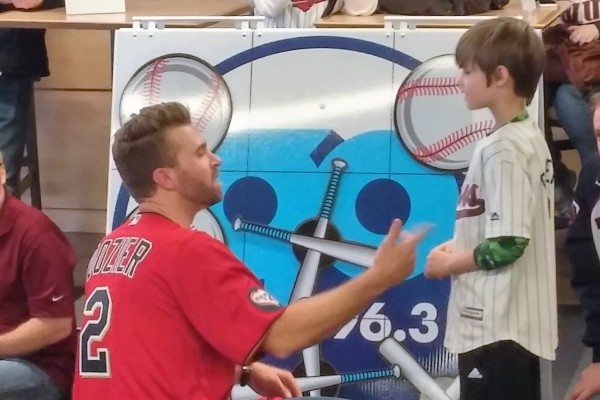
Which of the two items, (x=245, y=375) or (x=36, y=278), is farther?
(x=36, y=278)

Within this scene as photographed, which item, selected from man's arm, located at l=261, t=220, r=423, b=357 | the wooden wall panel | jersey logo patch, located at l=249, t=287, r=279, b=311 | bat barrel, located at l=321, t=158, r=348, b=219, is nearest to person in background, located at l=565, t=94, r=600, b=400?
bat barrel, located at l=321, t=158, r=348, b=219

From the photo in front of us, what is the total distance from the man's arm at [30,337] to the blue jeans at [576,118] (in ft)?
6.15

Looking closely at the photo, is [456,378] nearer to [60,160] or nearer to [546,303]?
[546,303]

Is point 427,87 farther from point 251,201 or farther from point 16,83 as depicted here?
point 16,83

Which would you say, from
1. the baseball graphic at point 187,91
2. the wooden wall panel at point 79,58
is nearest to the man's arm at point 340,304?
the baseball graphic at point 187,91

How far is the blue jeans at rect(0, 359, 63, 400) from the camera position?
214cm

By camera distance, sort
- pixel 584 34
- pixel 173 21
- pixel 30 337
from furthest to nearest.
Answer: pixel 584 34 → pixel 173 21 → pixel 30 337

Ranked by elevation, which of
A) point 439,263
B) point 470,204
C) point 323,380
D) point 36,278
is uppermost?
point 470,204

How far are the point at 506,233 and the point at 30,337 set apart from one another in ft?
3.55

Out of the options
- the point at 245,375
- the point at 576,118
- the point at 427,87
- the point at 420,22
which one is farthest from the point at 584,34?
the point at 245,375

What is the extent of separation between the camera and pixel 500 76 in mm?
1925

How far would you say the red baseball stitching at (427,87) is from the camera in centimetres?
239

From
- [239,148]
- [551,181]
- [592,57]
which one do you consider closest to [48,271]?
[239,148]

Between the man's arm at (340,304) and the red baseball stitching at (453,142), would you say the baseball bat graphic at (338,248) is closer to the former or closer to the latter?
the red baseball stitching at (453,142)
